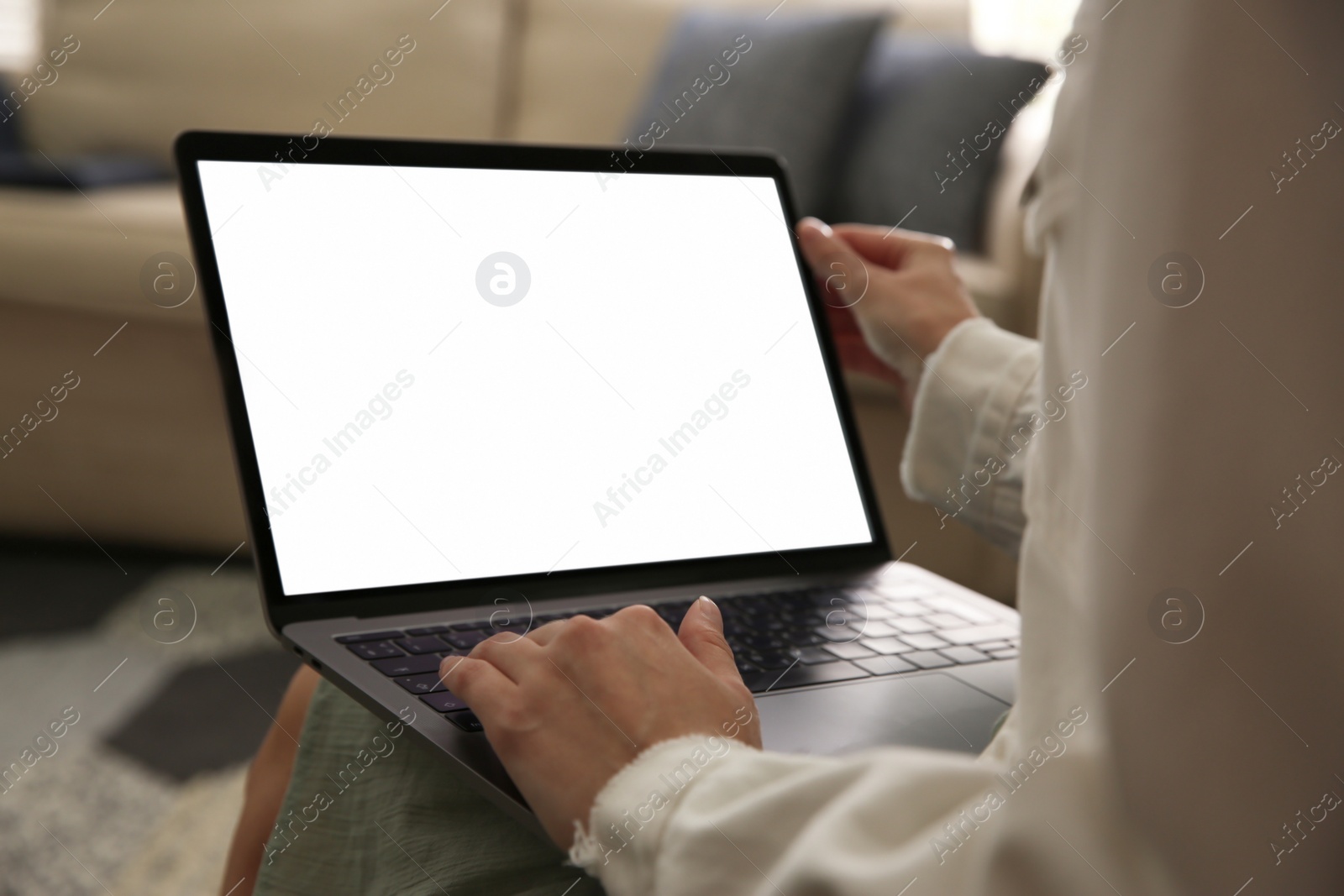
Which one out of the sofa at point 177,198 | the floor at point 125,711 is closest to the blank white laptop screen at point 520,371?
the floor at point 125,711

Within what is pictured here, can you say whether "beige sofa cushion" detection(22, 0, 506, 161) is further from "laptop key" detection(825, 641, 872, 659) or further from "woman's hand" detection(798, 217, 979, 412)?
"laptop key" detection(825, 641, 872, 659)

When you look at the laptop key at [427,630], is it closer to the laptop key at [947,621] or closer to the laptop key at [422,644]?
the laptop key at [422,644]

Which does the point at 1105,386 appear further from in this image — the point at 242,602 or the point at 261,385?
the point at 242,602

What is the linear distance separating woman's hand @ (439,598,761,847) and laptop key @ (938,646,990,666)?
8.3 inches

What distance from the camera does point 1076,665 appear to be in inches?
10.4

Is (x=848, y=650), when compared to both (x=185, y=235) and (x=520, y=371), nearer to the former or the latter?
(x=520, y=371)

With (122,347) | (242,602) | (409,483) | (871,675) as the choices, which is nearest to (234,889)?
(409,483)

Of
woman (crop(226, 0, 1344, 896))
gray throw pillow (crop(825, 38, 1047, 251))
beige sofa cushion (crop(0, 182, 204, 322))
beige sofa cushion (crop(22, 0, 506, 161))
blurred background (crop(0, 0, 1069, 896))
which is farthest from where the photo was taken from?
beige sofa cushion (crop(22, 0, 506, 161))

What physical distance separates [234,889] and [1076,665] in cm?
57

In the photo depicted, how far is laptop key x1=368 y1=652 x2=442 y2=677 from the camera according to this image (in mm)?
452

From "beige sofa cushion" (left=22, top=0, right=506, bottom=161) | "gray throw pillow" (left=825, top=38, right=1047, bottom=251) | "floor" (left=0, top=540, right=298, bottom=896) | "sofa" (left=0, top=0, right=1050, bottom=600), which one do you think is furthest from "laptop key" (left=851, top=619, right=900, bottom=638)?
"beige sofa cushion" (left=22, top=0, right=506, bottom=161)

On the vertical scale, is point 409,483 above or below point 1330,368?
above

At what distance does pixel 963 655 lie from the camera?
1.86ft

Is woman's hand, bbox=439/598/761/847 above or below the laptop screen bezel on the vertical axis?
below
